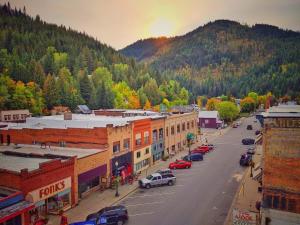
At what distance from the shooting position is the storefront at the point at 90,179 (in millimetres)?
34456

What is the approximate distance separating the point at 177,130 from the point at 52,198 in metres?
37.7

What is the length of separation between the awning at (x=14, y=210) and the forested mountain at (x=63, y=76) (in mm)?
60948

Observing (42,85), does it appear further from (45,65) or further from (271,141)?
(271,141)

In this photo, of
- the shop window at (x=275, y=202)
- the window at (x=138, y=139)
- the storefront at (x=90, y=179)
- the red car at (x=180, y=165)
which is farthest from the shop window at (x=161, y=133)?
the shop window at (x=275, y=202)

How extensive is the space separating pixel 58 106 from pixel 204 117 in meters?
48.0

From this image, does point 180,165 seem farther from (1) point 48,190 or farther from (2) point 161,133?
(1) point 48,190

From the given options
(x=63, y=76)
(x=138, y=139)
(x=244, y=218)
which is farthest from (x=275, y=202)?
(x=63, y=76)

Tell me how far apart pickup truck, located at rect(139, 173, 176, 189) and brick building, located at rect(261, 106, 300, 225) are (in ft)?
50.5

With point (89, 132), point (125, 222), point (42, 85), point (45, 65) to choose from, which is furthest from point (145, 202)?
point (45, 65)

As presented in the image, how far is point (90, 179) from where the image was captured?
35.9m

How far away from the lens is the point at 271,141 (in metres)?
26.0

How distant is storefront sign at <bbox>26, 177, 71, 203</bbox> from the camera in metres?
26.7

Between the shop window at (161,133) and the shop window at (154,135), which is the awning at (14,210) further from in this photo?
the shop window at (161,133)

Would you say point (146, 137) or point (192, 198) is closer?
point (192, 198)
